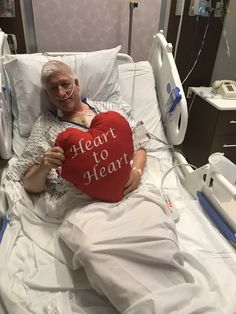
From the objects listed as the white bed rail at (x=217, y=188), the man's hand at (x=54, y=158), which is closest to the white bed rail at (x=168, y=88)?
the white bed rail at (x=217, y=188)

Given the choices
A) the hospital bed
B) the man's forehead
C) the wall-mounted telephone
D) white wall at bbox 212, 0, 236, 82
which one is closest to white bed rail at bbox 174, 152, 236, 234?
the hospital bed

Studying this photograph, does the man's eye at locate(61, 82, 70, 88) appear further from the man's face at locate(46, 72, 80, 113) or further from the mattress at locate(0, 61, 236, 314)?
the mattress at locate(0, 61, 236, 314)

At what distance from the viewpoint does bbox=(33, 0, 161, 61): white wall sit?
80.6 inches

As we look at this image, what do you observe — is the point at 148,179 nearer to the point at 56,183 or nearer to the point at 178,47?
the point at 56,183

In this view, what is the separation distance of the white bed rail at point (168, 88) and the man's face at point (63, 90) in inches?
22.2

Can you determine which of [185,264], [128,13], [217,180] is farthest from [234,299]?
[128,13]

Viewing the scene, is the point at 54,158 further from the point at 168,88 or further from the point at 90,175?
the point at 168,88

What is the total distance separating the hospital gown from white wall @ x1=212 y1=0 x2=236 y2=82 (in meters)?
1.78

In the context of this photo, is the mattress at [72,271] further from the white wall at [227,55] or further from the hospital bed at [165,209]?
the white wall at [227,55]

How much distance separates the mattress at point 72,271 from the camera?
3.02ft

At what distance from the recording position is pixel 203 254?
1107 millimetres

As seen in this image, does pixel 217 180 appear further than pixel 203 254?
Yes

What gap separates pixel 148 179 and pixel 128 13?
1.33 meters

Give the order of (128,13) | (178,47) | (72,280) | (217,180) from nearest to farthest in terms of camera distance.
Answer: (72,280) < (217,180) < (128,13) < (178,47)
